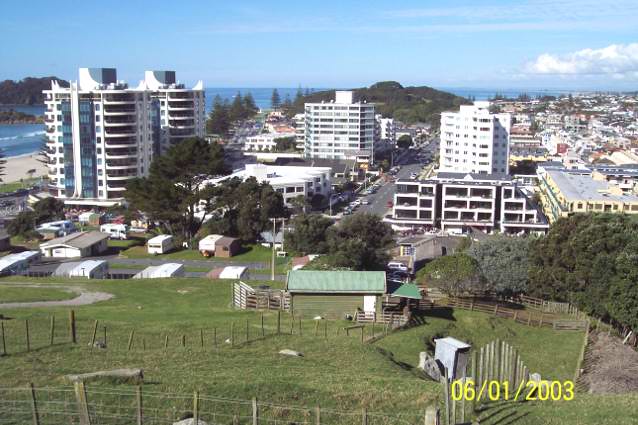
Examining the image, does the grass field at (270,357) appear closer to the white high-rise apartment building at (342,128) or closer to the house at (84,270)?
the house at (84,270)

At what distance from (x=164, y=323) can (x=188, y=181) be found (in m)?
27.5

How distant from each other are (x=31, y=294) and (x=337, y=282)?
12017 millimetres

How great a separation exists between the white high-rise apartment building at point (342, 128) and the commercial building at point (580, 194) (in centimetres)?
2692

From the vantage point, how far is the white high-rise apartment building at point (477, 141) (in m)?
76.3

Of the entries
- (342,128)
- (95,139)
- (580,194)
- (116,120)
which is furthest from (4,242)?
(342,128)

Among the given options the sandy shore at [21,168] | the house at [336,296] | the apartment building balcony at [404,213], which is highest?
the house at [336,296]

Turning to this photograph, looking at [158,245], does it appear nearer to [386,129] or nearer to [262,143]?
[262,143]

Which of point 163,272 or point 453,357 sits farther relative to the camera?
point 163,272

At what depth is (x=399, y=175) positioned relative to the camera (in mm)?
90625

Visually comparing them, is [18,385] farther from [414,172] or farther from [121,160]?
[414,172]

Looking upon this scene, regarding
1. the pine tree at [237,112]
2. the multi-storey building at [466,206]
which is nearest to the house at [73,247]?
the multi-storey building at [466,206]

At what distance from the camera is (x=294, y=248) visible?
138ft

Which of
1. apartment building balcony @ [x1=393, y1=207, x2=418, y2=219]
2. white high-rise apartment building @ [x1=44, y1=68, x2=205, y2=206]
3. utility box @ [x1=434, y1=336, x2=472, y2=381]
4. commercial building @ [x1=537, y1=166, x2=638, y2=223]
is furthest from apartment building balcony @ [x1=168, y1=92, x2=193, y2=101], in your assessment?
utility box @ [x1=434, y1=336, x2=472, y2=381]

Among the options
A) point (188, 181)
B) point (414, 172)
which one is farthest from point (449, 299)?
point (414, 172)
